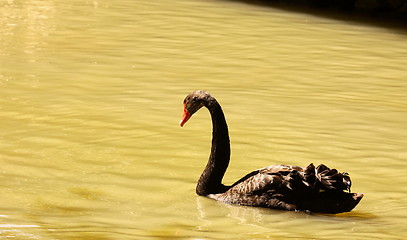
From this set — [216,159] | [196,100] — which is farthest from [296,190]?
[196,100]

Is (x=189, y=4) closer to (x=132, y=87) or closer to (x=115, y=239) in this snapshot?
(x=132, y=87)

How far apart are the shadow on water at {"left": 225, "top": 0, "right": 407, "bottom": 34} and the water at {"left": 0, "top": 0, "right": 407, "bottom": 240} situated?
748 mm

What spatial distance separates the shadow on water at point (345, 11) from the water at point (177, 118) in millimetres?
748

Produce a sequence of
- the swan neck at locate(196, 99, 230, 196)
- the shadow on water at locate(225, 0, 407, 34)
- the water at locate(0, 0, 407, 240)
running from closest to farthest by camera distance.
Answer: the water at locate(0, 0, 407, 240) < the swan neck at locate(196, 99, 230, 196) < the shadow on water at locate(225, 0, 407, 34)

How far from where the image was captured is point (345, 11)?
18391 millimetres

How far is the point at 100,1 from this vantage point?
17656 mm

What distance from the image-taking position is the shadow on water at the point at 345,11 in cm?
1691

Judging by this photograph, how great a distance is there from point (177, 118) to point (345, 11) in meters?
10.2

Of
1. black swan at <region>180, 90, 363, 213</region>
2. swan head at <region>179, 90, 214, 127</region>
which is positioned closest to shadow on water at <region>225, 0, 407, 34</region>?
swan head at <region>179, 90, 214, 127</region>

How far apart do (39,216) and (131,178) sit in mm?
1197

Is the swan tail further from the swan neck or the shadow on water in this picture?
the shadow on water

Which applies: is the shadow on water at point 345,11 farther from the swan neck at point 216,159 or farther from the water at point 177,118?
the swan neck at point 216,159

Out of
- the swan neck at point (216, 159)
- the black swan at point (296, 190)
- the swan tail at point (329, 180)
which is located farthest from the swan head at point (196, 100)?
the swan tail at point (329, 180)

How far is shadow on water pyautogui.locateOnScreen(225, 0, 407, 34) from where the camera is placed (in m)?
16.9
